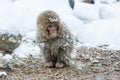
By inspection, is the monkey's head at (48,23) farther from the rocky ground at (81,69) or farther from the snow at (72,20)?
the snow at (72,20)

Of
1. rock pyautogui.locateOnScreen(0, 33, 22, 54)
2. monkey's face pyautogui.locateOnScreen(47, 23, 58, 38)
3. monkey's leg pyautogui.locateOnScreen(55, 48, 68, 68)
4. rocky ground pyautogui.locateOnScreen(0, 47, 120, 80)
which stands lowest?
rocky ground pyautogui.locateOnScreen(0, 47, 120, 80)

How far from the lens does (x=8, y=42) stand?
678 cm

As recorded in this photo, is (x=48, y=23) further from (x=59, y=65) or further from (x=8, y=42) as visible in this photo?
(x=8, y=42)

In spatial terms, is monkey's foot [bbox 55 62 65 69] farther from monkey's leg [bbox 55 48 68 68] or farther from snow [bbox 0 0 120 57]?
snow [bbox 0 0 120 57]

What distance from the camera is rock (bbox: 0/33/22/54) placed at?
6711 mm

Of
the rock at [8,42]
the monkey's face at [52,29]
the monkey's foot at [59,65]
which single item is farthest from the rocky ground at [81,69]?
the monkey's face at [52,29]

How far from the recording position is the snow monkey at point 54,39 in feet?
19.3

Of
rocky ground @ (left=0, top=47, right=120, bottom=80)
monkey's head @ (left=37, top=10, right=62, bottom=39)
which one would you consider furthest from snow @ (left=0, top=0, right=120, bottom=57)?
monkey's head @ (left=37, top=10, right=62, bottom=39)

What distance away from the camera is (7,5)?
794cm

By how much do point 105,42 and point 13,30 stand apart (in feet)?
4.54

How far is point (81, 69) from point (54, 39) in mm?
508

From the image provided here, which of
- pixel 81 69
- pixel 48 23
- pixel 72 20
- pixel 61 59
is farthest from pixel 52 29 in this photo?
pixel 72 20

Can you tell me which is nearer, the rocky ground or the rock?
the rocky ground

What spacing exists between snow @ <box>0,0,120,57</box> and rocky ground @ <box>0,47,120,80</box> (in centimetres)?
36
